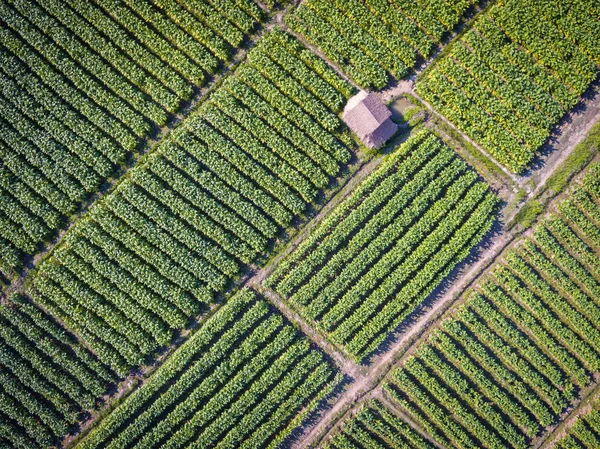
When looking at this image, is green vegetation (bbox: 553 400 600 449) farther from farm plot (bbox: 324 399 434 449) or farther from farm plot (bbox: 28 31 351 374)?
farm plot (bbox: 28 31 351 374)

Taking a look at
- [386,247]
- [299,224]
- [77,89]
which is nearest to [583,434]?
[386,247]

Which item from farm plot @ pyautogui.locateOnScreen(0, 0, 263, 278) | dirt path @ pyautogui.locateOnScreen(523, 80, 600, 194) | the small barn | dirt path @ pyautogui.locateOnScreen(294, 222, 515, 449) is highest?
farm plot @ pyautogui.locateOnScreen(0, 0, 263, 278)

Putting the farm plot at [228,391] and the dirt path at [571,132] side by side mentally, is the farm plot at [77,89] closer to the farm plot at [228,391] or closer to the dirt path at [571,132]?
the farm plot at [228,391]

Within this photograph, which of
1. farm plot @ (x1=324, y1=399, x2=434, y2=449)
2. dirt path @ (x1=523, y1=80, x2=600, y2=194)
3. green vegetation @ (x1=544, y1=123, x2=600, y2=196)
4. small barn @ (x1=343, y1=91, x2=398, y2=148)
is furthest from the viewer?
dirt path @ (x1=523, y1=80, x2=600, y2=194)

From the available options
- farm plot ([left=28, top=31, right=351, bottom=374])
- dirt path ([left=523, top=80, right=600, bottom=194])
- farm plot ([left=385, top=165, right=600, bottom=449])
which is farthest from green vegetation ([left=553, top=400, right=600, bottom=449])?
farm plot ([left=28, top=31, right=351, bottom=374])

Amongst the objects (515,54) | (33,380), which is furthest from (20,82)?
(515,54)

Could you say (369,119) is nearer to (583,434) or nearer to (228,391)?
(228,391)

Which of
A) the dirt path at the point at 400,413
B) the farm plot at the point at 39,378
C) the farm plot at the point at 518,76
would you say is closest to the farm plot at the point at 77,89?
the farm plot at the point at 39,378
